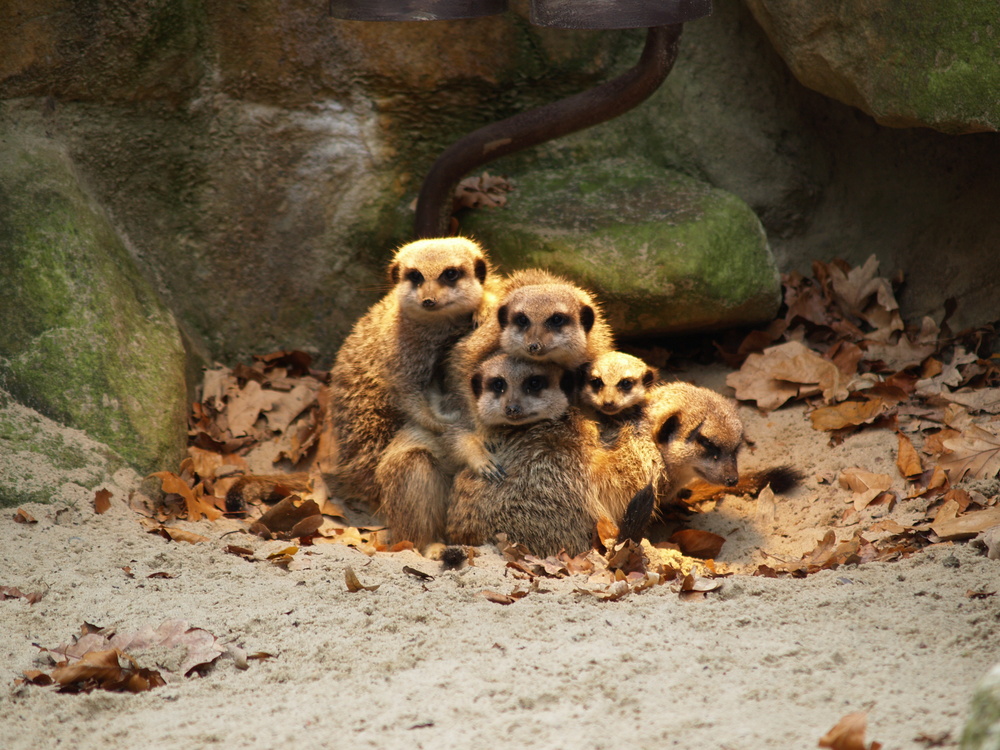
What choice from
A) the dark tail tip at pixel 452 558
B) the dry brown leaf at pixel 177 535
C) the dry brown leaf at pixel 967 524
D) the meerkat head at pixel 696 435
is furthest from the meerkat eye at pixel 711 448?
the dry brown leaf at pixel 177 535

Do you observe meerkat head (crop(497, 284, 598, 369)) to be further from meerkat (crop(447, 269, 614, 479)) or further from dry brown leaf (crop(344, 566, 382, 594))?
dry brown leaf (crop(344, 566, 382, 594))

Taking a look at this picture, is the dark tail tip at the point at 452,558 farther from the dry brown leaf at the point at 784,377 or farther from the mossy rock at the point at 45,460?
the dry brown leaf at the point at 784,377

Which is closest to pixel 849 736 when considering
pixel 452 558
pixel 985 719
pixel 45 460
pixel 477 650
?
pixel 985 719

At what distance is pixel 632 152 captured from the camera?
5.81 metres

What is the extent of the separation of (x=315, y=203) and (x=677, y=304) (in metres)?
2.16

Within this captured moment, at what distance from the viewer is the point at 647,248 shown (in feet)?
16.7

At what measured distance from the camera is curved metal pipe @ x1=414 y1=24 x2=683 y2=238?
14.2 ft

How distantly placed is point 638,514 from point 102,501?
7.60 ft

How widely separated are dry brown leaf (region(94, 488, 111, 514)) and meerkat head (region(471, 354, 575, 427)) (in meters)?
1.69

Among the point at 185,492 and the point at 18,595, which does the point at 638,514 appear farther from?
the point at 18,595

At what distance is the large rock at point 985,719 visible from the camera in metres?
1.80

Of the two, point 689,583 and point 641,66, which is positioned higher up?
point 641,66

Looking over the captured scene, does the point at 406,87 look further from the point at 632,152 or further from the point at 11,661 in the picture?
the point at 11,661

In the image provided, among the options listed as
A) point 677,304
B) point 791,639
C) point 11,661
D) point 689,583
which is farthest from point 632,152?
point 11,661
